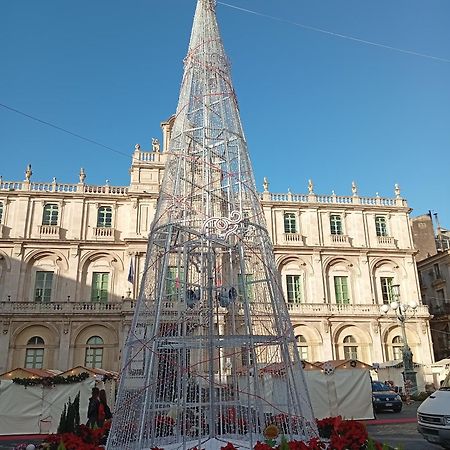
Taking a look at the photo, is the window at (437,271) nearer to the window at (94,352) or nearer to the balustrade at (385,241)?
the balustrade at (385,241)

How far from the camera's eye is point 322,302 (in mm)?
34188

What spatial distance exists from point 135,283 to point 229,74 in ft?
76.4

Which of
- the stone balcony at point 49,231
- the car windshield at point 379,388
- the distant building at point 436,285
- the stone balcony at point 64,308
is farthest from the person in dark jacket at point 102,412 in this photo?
the distant building at point 436,285

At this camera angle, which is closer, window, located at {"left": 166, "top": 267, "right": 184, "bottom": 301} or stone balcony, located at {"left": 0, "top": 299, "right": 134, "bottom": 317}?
window, located at {"left": 166, "top": 267, "right": 184, "bottom": 301}

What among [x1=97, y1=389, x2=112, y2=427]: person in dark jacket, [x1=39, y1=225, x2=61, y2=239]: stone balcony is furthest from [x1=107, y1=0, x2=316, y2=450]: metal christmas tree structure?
[x1=39, y1=225, x2=61, y2=239]: stone balcony

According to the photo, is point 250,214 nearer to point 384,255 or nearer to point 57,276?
point 57,276

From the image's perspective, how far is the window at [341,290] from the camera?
3506cm

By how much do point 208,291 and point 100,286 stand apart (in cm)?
2608

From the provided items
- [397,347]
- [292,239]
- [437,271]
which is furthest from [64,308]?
[437,271]

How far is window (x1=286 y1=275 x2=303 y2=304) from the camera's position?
3453cm

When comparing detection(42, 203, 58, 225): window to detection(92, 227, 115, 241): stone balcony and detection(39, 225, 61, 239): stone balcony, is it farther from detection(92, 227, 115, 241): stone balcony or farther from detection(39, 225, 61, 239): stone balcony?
detection(92, 227, 115, 241): stone balcony

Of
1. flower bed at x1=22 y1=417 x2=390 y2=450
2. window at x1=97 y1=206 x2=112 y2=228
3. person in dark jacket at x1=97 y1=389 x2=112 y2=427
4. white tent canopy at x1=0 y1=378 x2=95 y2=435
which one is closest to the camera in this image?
flower bed at x1=22 y1=417 x2=390 y2=450

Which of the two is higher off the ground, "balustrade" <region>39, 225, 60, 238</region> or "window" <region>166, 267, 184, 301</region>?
"balustrade" <region>39, 225, 60, 238</region>

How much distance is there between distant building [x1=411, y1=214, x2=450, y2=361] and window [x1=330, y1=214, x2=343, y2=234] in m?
10.8
